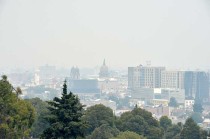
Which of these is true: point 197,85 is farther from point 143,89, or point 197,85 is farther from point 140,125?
point 140,125

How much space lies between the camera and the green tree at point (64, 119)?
15.1 meters

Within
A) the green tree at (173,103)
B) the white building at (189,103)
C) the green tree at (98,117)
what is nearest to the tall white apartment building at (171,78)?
the white building at (189,103)

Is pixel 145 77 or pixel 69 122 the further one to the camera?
pixel 145 77

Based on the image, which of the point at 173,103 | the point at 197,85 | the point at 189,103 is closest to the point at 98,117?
the point at 173,103

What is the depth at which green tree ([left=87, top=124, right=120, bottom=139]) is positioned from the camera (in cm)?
2660

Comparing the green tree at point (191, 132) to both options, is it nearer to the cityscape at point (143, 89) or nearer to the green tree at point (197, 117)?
the green tree at point (197, 117)

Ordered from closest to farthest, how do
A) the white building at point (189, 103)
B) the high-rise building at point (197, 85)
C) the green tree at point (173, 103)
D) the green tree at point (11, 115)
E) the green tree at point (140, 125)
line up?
1. the green tree at point (11, 115)
2. the green tree at point (140, 125)
3. the green tree at point (173, 103)
4. the white building at point (189, 103)
5. the high-rise building at point (197, 85)

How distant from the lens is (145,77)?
12725cm

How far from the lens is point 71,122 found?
15.1 m

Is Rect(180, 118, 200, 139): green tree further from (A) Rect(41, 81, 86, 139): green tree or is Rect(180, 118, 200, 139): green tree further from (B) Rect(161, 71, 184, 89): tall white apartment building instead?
(B) Rect(161, 71, 184, 89): tall white apartment building

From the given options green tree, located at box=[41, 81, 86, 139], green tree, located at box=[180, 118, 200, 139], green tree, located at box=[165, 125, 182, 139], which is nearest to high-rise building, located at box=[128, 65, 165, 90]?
green tree, located at box=[165, 125, 182, 139]

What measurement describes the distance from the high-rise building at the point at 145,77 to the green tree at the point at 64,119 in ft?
362

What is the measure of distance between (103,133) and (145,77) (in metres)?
101

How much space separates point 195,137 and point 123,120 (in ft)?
9.17
